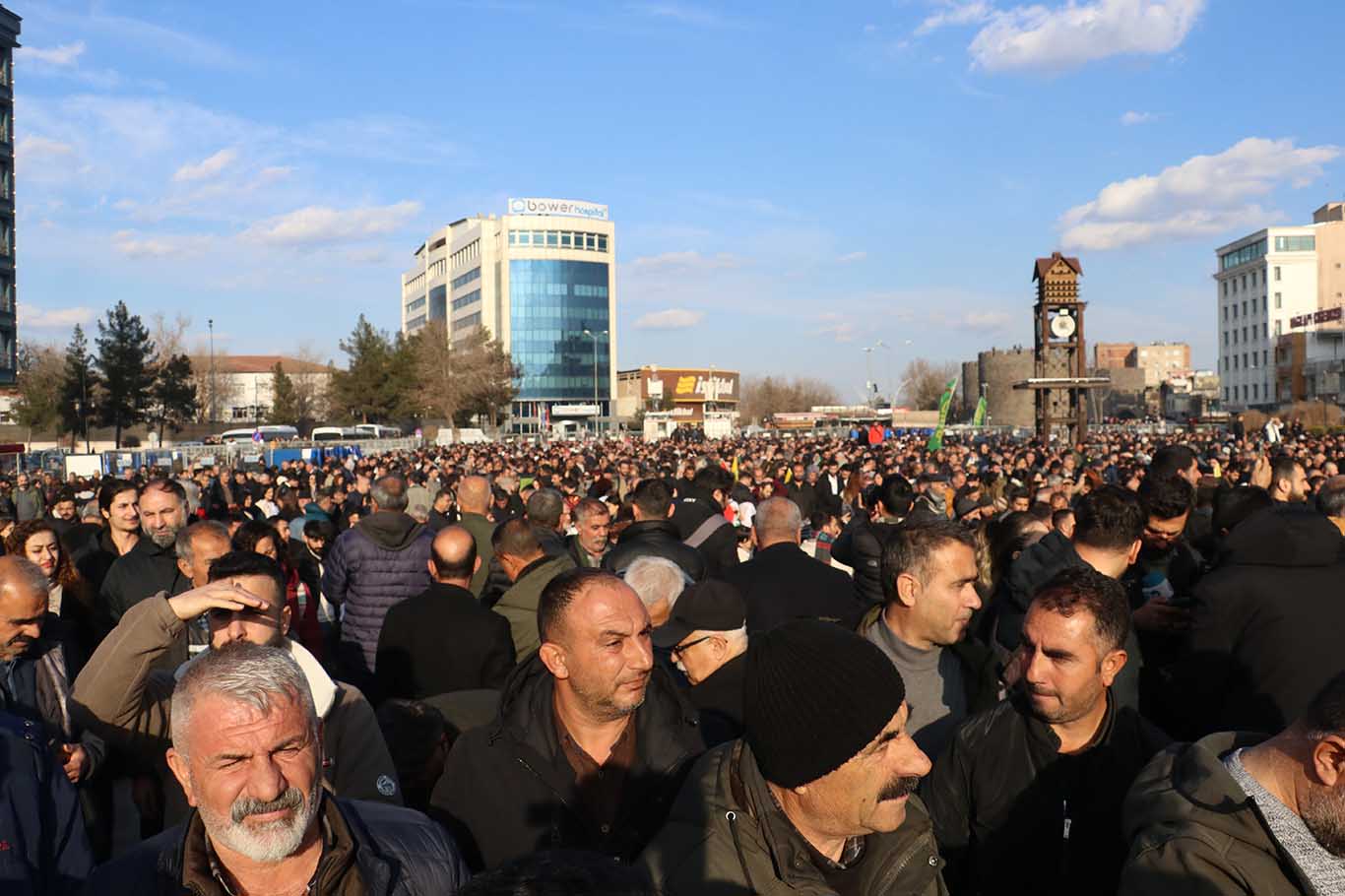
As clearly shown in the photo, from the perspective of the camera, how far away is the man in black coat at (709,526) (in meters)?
8.62

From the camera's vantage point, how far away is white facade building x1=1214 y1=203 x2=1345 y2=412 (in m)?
113

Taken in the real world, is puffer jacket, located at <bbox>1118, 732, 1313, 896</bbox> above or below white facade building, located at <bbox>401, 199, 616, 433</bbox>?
below

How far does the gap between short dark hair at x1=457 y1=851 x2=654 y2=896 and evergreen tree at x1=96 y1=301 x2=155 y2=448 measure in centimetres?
7321

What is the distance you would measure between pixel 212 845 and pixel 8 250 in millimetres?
55724

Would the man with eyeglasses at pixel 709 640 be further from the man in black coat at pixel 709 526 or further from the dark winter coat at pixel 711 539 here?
the dark winter coat at pixel 711 539

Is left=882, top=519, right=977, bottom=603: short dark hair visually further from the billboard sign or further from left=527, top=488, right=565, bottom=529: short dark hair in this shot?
the billboard sign

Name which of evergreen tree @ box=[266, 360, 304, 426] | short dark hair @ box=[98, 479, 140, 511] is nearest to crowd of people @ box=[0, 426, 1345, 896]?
short dark hair @ box=[98, 479, 140, 511]

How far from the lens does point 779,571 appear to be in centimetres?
610

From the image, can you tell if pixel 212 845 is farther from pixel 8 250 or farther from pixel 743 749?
pixel 8 250

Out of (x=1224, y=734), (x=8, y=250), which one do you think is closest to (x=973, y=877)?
(x=1224, y=734)

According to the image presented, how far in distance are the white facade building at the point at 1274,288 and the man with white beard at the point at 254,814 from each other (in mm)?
120430

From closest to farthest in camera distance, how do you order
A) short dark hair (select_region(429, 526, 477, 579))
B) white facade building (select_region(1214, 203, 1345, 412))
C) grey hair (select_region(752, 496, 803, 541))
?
short dark hair (select_region(429, 526, 477, 579)) < grey hair (select_region(752, 496, 803, 541)) < white facade building (select_region(1214, 203, 1345, 412))

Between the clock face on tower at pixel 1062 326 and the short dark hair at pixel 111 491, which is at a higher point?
the clock face on tower at pixel 1062 326

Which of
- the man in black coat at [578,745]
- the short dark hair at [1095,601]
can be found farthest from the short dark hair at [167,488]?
the short dark hair at [1095,601]
